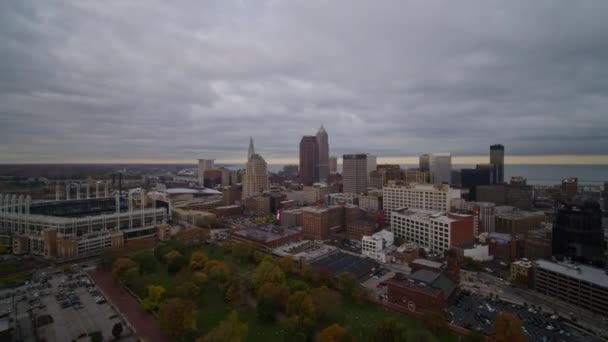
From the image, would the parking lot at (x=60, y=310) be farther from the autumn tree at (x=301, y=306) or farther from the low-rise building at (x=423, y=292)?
the low-rise building at (x=423, y=292)

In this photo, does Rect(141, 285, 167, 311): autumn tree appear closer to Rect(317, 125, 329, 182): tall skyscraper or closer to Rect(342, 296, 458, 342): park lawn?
Rect(342, 296, 458, 342): park lawn

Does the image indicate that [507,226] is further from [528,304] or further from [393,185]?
[528,304]

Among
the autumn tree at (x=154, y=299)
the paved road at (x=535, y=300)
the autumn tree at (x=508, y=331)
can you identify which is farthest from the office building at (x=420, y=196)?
the autumn tree at (x=154, y=299)

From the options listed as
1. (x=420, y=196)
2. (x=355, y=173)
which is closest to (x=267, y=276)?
(x=420, y=196)

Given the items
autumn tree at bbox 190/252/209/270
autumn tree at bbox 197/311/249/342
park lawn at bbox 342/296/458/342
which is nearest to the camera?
autumn tree at bbox 197/311/249/342

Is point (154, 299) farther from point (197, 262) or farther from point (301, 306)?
point (301, 306)

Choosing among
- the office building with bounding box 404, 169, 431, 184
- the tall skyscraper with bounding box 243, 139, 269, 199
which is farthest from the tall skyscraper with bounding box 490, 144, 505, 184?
the tall skyscraper with bounding box 243, 139, 269, 199
